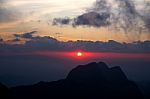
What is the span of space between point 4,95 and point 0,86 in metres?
6.71

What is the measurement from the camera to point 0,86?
158125 millimetres

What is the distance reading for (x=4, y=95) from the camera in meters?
153
